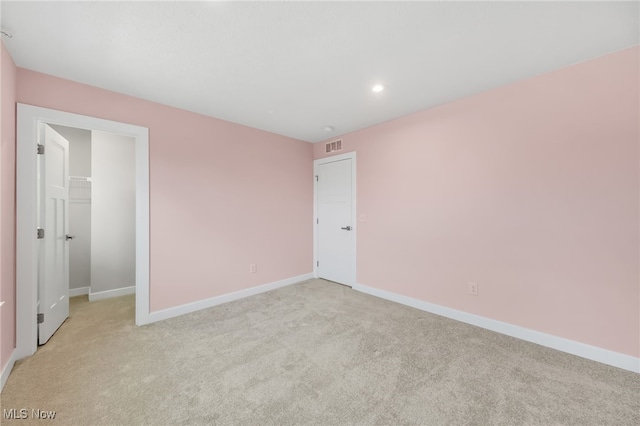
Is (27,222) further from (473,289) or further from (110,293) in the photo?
(473,289)

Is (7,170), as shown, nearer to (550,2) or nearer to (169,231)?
(169,231)

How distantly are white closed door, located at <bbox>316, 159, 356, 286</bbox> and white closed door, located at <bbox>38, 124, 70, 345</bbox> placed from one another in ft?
10.7

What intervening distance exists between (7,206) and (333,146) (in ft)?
11.8

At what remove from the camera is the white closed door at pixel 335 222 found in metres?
3.88

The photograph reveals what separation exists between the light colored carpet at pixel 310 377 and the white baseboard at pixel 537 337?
0.08 metres

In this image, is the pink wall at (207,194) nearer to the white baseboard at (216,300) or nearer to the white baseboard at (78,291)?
the white baseboard at (216,300)

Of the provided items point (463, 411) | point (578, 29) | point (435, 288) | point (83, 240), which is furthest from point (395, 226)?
point (83, 240)

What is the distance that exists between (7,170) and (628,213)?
188 inches

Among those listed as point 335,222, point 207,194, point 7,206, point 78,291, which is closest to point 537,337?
point 335,222

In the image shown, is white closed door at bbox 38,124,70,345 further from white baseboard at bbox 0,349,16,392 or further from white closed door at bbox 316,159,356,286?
white closed door at bbox 316,159,356,286

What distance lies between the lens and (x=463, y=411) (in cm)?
150

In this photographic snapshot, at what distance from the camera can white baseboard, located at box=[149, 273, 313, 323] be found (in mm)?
2745

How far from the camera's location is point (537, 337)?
2232 millimetres

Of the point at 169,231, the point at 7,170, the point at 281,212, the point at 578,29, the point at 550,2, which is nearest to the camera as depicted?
the point at 550,2
